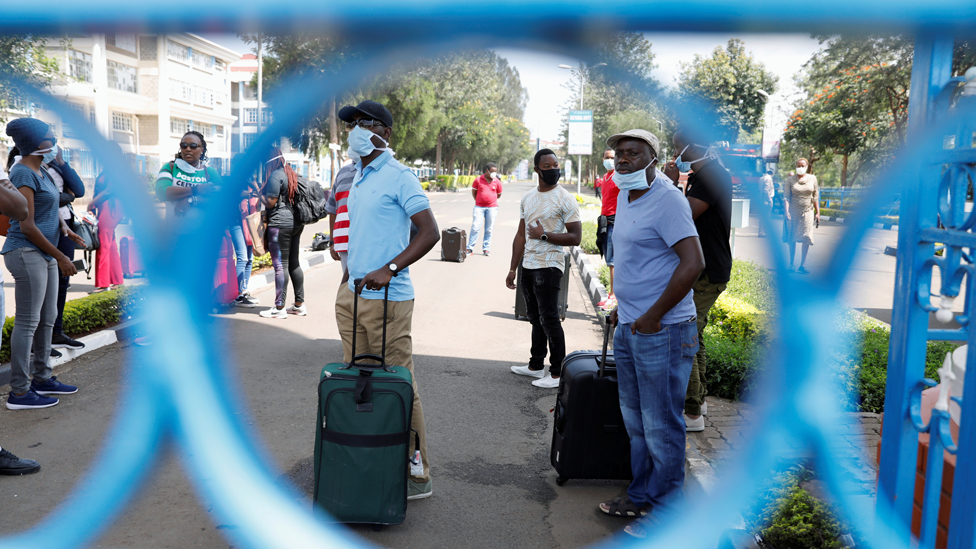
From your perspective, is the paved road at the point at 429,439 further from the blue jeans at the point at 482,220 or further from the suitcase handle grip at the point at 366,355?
the blue jeans at the point at 482,220

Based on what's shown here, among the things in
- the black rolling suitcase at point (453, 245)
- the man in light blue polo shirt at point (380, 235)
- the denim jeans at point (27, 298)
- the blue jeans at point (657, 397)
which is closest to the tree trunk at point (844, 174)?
→ the blue jeans at point (657, 397)

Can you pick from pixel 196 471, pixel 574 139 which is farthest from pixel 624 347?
pixel 574 139

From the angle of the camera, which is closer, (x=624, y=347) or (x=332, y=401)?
(x=332, y=401)

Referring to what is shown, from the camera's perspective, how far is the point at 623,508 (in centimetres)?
346

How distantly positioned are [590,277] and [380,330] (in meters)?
7.52

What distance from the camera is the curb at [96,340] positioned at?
5.28 meters

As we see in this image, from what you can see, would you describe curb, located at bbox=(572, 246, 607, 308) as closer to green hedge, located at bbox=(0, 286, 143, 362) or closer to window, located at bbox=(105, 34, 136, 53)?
green hedge, located at bbox=(0, 286, 143, 362)

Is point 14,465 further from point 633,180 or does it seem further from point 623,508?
point 633,180

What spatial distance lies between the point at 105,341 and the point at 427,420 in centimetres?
342

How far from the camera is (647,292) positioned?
3.09m

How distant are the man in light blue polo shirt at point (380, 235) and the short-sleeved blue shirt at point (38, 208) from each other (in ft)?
7.54

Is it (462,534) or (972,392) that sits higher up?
(972,392)

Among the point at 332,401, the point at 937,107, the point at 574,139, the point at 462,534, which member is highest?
the point at 574,139

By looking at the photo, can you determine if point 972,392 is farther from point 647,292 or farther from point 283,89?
point 283,89
